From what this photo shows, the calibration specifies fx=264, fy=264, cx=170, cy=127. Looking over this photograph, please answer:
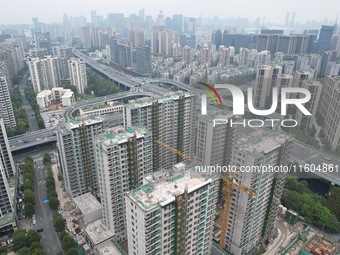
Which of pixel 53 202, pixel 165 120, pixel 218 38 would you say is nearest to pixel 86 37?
pixel 218 38

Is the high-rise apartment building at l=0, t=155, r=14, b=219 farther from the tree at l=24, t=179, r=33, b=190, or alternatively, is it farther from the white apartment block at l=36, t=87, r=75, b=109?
the white apartment block at l=36, t=87, r=75, b=109

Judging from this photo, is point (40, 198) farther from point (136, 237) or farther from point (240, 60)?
point (240, 60)

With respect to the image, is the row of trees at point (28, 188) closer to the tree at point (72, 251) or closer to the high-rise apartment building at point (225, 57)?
the tree at point (72, 251)

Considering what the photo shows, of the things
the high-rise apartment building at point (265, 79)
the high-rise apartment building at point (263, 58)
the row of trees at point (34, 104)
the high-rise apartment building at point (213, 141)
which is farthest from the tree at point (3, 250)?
the high-rise apartment building at point (263, 58)

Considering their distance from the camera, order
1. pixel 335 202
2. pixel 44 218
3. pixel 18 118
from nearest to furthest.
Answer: pixel 335 202 → pixel 44 218 → pixel 18 118

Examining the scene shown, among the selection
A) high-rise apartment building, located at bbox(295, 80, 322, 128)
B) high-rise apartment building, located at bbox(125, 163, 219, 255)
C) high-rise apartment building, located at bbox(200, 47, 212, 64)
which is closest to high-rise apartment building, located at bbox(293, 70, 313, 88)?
high-rise apartment building, located at bbox(295, 80, 322, 128)

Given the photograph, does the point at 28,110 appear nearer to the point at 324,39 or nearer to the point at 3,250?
the point at 3,250

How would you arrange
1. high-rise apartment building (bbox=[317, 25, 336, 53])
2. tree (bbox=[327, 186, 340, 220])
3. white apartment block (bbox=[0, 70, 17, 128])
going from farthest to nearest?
high-rise apartment building (bbox=[317, 25, 336, 53]) → white apartment block (bbox=[0, 70, 17, 128]) → tree (bbox=[327, 186, 340, 220])
